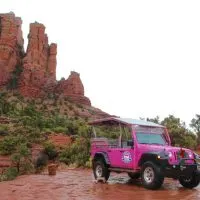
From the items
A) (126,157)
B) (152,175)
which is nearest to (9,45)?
Answer: (126,157)

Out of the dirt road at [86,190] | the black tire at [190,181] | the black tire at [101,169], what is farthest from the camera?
the black tire at [101,169]

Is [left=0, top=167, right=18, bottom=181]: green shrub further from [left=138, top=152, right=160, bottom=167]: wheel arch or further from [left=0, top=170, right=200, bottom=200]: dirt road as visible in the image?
[left=138, top=152, right=160, bottom=167]: wheel arch

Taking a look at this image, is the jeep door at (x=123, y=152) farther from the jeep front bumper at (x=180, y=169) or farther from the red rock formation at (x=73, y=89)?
the red rock formation at (x=73, y=89)

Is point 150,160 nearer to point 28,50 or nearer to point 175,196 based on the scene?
point 175,196

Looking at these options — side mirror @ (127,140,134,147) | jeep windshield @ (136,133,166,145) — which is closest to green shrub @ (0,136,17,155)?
jeep windshield @ (136,133,166,145)

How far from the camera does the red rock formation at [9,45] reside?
9544 centimetres

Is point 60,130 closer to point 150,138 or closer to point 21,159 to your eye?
point 21,159

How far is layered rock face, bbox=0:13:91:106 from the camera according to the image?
92.4 m

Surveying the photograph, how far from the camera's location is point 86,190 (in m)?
12.9

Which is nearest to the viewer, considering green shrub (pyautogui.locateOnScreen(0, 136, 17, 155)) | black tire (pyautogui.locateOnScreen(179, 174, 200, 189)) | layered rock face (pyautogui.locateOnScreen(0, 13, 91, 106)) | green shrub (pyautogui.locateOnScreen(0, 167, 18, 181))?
black tire (pyautogui.locateOnScreen(179, 174, 200, 189))

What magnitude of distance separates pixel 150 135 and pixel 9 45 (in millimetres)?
88852

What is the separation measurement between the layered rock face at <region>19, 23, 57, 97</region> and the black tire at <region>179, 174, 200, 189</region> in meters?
77.5

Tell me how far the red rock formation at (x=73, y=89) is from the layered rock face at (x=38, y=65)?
2349mm

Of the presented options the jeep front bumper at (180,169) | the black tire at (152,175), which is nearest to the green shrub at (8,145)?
the black tire at (152,175)
